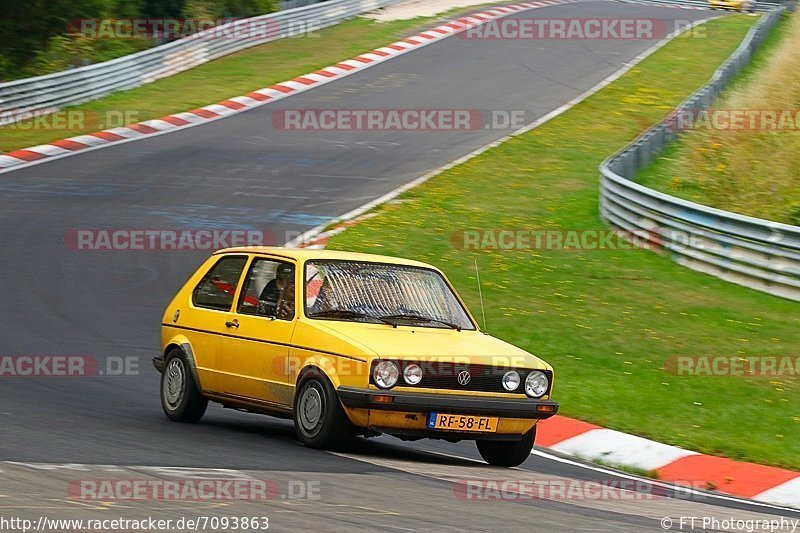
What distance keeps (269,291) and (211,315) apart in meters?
0.63

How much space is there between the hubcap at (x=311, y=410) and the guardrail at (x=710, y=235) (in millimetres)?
A: 8908

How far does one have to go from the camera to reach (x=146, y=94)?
101 feet

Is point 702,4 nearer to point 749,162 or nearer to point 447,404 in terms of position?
point 749,162

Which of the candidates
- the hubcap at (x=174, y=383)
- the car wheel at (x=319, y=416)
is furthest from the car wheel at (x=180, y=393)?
the car wheel at (x=319, y=416)

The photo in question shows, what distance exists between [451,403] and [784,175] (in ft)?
44.3

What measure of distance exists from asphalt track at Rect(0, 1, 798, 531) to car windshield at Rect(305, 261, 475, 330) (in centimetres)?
94

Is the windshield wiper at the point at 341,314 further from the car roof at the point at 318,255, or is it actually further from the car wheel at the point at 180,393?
the car wheel at the point at 180,393

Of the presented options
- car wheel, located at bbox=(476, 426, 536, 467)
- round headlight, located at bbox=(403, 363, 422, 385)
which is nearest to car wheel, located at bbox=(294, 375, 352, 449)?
round headlight, located at bbox=(403, 363, 422, 385)

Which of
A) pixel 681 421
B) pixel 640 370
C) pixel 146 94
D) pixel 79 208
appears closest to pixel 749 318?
pixel 640 370

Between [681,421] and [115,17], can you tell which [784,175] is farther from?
[115,17]

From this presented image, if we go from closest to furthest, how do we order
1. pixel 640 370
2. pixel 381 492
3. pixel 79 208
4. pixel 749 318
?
pixel 381 492 < pixel 640 370 < pixel 749 318 < pixel 79 208

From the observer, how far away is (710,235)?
17.3m

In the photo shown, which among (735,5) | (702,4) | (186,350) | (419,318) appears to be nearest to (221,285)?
(186,350)

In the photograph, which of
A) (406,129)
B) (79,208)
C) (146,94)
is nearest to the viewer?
(79,208)
